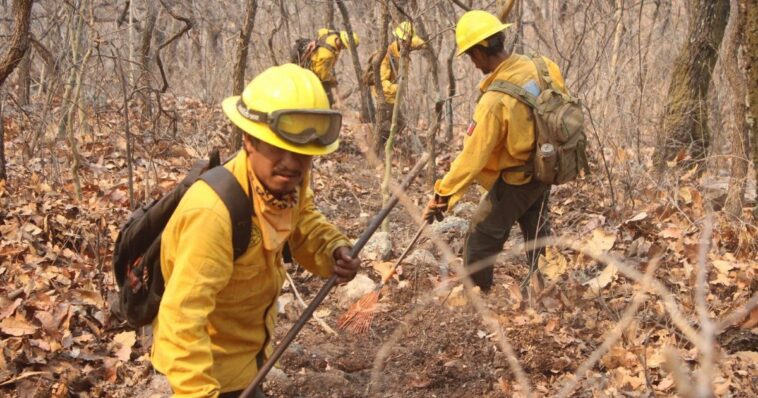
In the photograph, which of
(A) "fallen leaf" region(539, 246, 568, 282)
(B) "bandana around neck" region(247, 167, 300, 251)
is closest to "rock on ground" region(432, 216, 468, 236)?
(A) "fallen leaf" region(539, 246, 568, 282)

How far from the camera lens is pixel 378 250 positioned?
19.1ft

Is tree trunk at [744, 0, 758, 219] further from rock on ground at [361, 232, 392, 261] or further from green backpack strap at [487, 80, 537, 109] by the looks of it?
rock on ground at [361, 232, 392, 261]

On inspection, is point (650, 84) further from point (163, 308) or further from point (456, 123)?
point (163, 308)

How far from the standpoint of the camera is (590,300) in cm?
467

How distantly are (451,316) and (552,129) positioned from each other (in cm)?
151

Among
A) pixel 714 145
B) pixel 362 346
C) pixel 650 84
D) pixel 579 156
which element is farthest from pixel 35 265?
pixel 650 84

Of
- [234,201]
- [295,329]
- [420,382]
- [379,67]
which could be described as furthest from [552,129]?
[379,67]

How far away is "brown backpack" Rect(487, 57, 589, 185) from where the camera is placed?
4102mm

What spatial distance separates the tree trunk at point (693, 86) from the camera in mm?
6840

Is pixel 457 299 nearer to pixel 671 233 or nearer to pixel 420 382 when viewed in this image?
pixel 420 382

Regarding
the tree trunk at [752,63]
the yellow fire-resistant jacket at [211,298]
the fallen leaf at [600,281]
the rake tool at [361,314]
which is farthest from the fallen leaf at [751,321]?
the yellow fire-resistant jacket at [211,298]

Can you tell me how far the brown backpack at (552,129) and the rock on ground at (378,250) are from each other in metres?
1.82

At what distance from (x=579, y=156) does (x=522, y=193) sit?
441 mm

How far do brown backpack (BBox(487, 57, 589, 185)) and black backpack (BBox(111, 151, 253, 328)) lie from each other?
238 cm
